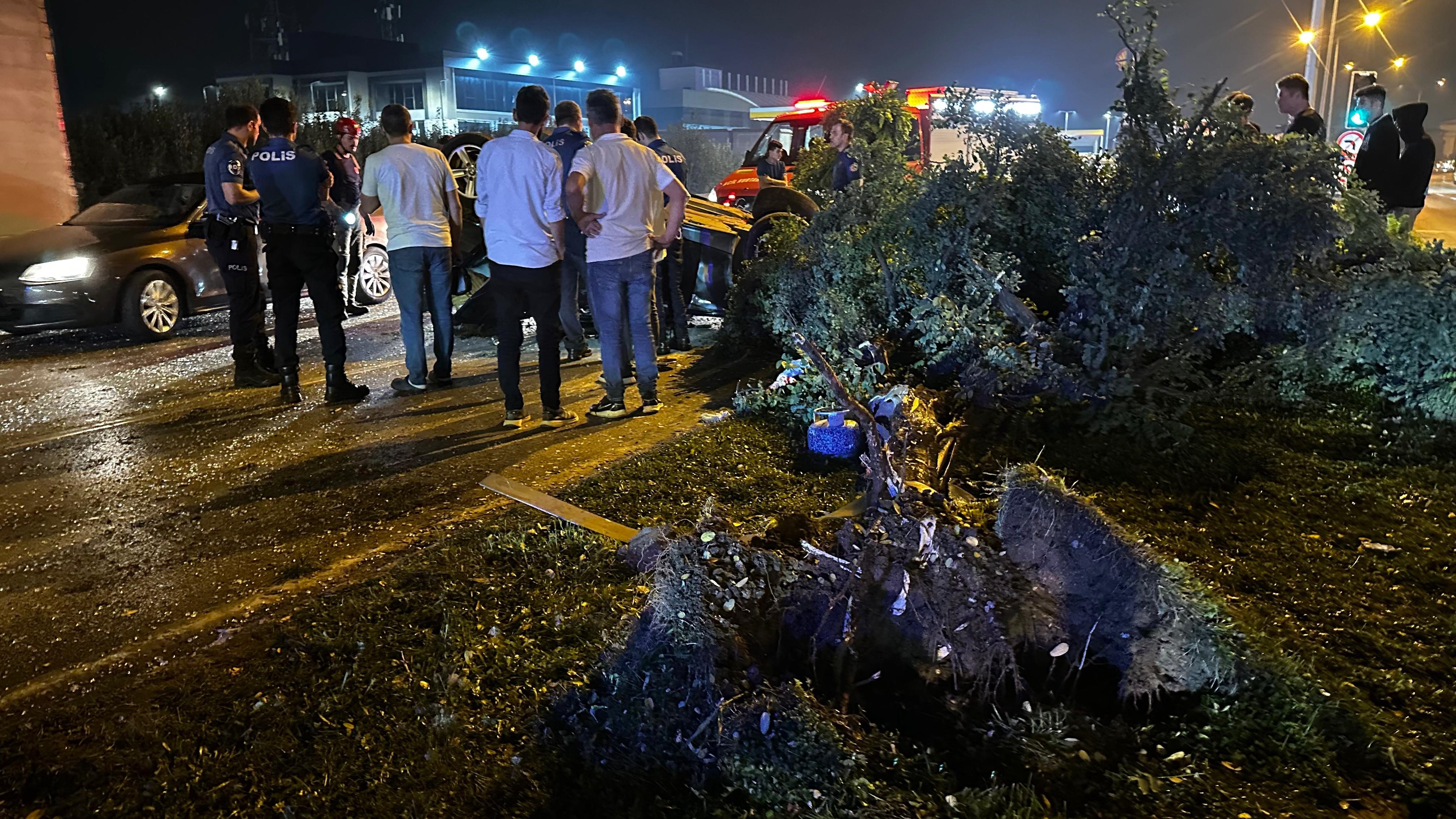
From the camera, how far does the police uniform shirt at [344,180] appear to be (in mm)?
7738

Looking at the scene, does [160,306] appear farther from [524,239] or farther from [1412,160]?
[1412,160]

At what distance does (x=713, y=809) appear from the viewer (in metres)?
2.27

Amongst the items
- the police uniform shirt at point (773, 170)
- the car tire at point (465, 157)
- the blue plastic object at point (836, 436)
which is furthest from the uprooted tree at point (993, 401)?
the police uniform shirt at point (773, 170)

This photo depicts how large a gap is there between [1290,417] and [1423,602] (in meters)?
2.32

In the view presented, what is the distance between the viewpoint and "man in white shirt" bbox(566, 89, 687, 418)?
5.56 metres

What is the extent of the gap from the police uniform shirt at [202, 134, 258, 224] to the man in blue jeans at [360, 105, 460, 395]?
1003 mm

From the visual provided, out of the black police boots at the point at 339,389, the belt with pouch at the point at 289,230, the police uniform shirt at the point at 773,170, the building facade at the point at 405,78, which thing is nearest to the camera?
the belt with pouch at the point at 289,230

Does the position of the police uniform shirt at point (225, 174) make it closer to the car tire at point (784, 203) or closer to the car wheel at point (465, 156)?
the car wheel at point (465, 156)

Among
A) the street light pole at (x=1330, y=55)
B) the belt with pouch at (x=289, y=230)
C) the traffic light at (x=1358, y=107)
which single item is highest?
the street light pole at (x=1330, y=55)

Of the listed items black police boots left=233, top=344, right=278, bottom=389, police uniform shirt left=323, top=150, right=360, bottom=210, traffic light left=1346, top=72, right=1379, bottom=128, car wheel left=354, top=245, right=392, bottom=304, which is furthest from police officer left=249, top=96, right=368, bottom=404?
traffic light left=1346, top=72, right=1379, bottom=128

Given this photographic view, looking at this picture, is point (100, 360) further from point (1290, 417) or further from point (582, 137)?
point (1290, 417)

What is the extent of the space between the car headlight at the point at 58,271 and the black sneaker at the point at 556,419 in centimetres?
560

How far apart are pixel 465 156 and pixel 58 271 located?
385cm

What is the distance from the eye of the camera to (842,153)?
8078mm
